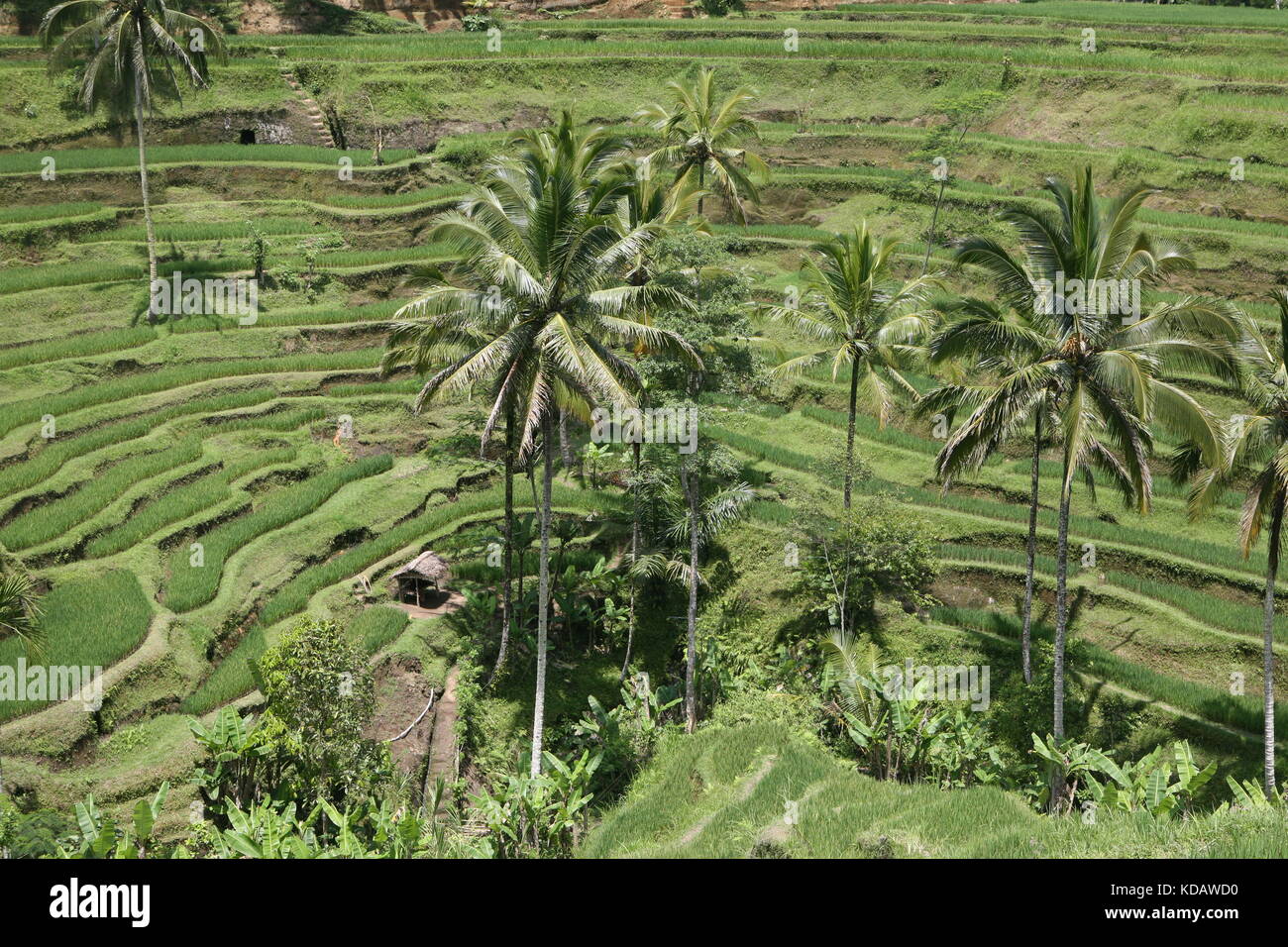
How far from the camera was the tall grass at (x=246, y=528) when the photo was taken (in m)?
25.6

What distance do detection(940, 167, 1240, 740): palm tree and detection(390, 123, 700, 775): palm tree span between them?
21.2ft

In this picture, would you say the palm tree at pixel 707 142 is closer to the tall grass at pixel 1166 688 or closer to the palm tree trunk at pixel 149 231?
the palm tree trunk at pixel 149 231

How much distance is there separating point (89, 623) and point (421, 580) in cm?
728

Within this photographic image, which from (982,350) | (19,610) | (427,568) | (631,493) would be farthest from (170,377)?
(982,350)

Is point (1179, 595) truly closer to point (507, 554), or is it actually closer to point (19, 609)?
point (507, 554)

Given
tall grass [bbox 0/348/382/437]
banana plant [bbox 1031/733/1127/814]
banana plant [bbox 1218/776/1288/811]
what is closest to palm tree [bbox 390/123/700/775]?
banana plant [bbox 1031/733/1127/814]

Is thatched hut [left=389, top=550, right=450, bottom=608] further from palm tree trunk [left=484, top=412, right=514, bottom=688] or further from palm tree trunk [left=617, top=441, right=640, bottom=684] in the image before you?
palm tree trunk [left=617, top=441, right=640, bottom=684]

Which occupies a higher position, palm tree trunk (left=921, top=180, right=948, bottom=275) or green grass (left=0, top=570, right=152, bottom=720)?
palm tree trunk (left=921, top=180, right=948, bottom=275)

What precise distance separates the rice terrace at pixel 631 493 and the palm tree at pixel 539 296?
9 centimetres

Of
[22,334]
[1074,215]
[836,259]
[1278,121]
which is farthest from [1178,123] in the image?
[22,334]

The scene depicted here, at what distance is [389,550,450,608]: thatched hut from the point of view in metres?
27.9

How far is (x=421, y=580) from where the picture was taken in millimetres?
28344

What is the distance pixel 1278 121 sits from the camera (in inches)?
1711

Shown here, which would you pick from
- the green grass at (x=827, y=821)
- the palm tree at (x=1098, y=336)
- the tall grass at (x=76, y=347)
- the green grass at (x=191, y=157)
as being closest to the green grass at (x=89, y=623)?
the green grass at (x=827, y=821)
